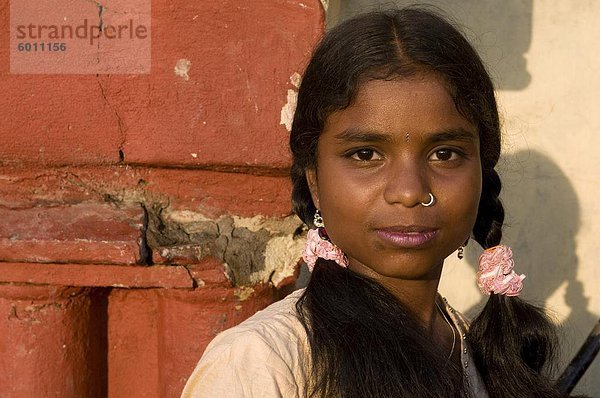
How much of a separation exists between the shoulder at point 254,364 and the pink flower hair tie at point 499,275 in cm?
56

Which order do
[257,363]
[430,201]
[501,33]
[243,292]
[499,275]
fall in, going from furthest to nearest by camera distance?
1. [501,33]
2. [243,292]
3. [499,275]
4. [430,201]
5. [257,363]

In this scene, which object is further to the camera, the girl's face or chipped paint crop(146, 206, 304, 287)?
chipped paint crop(146, 206, 304, 287)

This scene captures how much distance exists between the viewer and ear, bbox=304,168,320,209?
1.81 m

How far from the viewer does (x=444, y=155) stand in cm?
167

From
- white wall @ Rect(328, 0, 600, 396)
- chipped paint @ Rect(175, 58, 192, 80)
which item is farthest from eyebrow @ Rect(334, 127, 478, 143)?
white wall @ Rect(328, 0, 600, 396)

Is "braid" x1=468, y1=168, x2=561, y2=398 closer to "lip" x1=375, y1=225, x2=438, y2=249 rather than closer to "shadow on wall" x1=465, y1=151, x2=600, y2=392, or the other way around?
"lip" x1=375, y1=225, x2=438, y2=249

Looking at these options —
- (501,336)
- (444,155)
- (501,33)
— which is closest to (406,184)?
(444,155)

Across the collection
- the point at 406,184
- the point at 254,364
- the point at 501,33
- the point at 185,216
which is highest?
the point at 501,33

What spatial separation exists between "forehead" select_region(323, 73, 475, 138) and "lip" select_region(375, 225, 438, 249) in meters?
0.19

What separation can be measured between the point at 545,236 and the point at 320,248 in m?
1.44

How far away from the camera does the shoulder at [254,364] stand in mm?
1479

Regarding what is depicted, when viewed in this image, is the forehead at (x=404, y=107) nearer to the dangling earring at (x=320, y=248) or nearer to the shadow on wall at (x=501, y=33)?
the dangling earring at (x=320, y=248)

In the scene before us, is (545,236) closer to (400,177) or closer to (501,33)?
(501,33)

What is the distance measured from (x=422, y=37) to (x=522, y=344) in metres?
0.86
